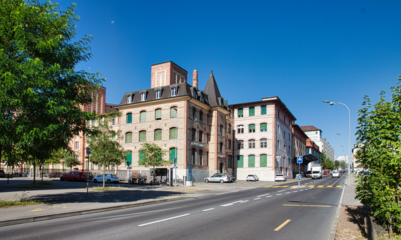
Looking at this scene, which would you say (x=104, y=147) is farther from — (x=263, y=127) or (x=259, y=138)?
(x=263, y=127)

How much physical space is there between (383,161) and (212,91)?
44105 mm

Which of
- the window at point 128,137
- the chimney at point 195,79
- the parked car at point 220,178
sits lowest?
the parked car at point 220,178

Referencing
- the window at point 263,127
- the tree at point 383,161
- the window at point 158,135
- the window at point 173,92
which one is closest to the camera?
the tree at point 383,161

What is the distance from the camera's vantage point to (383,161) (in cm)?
675

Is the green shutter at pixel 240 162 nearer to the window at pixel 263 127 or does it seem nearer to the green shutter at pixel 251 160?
the green shutter at pixel 251 160

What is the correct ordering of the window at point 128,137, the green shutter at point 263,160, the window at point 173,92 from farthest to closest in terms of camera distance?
the green shutter at point 263,160 → the window at point 128,137 → the window at point 173,92

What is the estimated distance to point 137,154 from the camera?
44281 mm

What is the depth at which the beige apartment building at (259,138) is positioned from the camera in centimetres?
5284

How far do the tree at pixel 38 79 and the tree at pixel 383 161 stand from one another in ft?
35.6

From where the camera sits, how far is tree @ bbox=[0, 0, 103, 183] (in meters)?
11.3

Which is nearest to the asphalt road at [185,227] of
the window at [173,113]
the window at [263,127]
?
the window at [173,113]

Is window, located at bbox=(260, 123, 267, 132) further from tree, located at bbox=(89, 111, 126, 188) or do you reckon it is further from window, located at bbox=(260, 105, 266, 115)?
tree, located at bbox=(89, 111, 126, 188)

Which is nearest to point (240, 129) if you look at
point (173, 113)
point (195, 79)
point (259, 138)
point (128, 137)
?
point (259, 138)

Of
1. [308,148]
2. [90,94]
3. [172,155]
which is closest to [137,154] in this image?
[172,155]
